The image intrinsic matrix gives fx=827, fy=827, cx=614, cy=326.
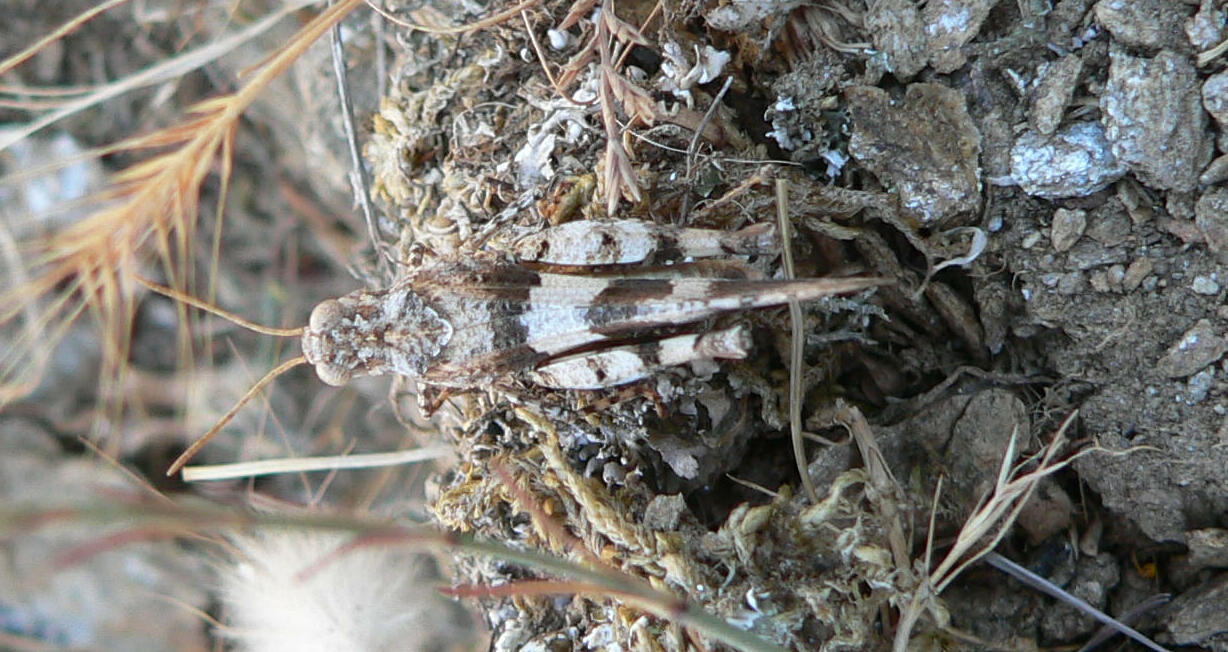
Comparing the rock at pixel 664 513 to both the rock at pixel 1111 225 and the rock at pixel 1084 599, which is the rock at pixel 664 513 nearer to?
the rock at pixel 1084 599

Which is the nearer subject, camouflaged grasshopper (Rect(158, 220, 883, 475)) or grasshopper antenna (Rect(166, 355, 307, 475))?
camouflaged grasshopper (Rect(158, 220, 883, 475))

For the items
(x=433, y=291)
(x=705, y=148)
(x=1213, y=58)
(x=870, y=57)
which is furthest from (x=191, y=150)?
(x=1213, y=58)

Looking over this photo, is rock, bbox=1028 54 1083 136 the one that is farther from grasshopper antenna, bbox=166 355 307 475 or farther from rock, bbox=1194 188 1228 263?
grasshopper antenna, bbox=166 355 307 475

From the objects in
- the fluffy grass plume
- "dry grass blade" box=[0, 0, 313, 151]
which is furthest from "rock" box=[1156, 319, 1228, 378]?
"dry grass blade" box=[0, 0, 313, 151]

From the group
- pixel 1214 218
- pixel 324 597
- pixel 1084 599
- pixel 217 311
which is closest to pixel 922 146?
pixel 1214 218

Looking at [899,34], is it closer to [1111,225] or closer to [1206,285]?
[1111,225]

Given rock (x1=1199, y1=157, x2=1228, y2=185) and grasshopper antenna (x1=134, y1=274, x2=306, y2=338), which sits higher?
grasshopper antenna (x1=134, y1=274, x2=306, y2=338)

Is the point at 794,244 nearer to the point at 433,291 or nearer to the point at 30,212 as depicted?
the point at 433,291
